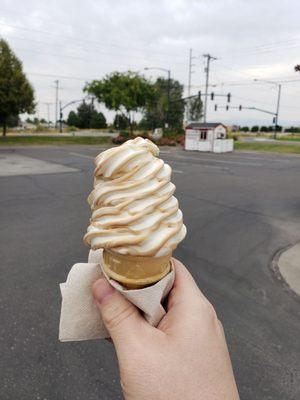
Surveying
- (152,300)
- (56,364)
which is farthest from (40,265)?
(152,300)

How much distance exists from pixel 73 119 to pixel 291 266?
85.9m

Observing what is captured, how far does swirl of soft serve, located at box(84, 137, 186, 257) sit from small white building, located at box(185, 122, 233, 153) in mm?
32830

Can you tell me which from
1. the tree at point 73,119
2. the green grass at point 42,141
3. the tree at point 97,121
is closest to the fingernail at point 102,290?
the green grass at point 42,141

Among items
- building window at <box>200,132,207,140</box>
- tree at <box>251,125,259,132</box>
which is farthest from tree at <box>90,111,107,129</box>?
building window at <box>200,132,207,140</box>

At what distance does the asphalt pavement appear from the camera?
316cm

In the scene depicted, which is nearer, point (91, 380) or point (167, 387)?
point (167, 387)

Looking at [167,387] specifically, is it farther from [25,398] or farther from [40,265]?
[40,265]

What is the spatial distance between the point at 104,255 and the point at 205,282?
360cm

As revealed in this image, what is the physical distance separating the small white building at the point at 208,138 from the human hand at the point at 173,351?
33146 mm

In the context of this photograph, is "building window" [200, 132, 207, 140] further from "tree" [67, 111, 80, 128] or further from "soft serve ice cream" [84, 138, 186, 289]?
"tree" [67, 111, 80, 128]

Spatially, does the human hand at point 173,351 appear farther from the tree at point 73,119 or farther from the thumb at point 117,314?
the tree at point 73,119

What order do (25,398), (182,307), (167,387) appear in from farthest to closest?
(25,398), (182,307), (167,387)

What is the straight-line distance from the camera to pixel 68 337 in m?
1.86

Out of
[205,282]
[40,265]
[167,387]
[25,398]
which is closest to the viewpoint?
Answer: [167,387]
